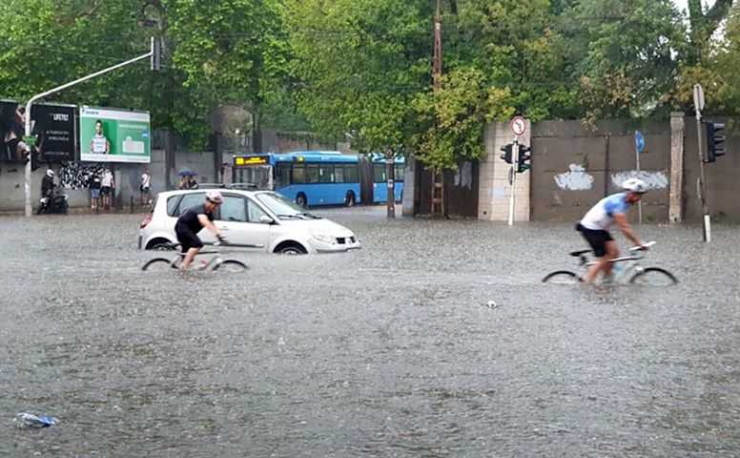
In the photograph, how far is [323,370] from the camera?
9000mm

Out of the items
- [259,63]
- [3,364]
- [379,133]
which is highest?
[259,63]

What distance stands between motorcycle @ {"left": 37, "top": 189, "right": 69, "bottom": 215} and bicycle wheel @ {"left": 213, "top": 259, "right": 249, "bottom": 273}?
1185 inches

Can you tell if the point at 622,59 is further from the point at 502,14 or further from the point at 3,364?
the point at 3,364

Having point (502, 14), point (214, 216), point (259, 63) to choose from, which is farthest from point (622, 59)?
point (214, 216)

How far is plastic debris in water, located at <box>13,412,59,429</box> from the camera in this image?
7133 millimetres

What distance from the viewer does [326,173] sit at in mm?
58719

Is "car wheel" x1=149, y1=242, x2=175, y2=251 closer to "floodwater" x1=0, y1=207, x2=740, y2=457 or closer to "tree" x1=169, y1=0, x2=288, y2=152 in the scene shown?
"floodwater" x1=0, y1=207, x2=740, y2=457

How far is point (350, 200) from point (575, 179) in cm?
2316

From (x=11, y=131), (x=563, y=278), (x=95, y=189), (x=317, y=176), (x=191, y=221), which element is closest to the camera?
(x=563, y=278)

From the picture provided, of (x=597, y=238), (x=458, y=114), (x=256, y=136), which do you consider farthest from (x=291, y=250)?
(x=256, y=136)

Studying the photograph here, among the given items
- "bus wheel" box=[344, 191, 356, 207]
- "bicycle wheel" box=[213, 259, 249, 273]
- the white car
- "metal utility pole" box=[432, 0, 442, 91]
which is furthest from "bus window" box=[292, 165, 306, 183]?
"bicycle wheel" box=[213, 259, 249, 273]

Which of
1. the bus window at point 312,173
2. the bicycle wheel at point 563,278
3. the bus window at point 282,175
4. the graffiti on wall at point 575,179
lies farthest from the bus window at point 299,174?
the bicycle wheel at point 563,278

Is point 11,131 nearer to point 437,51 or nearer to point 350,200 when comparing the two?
point 437,51

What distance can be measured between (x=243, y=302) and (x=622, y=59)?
88.4ft
